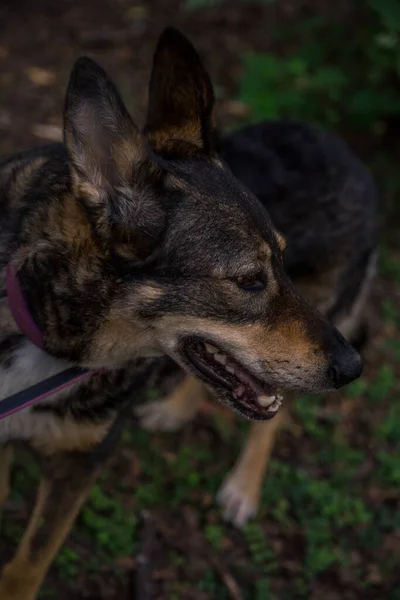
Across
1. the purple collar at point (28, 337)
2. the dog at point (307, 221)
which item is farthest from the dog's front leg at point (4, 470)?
the dog at point (307, 221)

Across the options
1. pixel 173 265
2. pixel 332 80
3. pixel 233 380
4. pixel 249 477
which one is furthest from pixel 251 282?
pixel 332 80

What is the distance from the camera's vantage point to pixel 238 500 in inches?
167

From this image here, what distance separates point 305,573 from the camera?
4027 mm

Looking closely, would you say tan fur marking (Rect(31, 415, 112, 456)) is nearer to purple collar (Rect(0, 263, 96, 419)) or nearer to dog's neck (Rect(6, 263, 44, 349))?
purple collar (Rect(0, 263, 96, 419))

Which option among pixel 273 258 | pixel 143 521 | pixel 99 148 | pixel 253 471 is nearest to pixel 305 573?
pixel 253 471

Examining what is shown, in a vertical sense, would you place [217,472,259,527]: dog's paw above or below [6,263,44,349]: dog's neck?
below

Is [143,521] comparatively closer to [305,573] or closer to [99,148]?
[305,573]

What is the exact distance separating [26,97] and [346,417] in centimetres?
400

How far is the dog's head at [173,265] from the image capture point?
2.61 m

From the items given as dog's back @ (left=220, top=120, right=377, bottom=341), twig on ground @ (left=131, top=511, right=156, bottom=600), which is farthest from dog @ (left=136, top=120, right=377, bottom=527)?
twig on ground @ (left=131, top=511, right=156, bottom=600)

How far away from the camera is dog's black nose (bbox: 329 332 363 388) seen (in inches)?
115

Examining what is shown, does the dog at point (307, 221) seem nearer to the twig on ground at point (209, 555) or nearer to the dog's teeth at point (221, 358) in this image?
the twig on ground at point (209, 555)

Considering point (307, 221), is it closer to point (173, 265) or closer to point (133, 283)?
point (173, 265)

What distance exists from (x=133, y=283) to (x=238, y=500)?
201 cm
